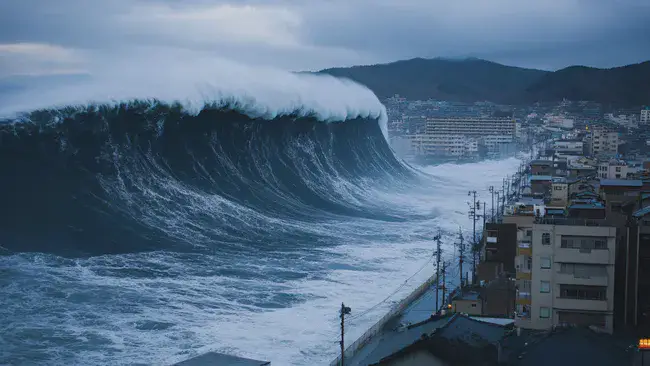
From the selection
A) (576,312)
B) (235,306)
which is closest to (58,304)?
(235,306)

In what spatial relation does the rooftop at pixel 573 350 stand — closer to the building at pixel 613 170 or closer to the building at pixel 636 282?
the building at pixel 636 282

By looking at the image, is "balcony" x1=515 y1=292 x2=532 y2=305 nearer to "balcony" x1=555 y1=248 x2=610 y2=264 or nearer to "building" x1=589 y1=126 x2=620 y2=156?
"balcony" x1=555 y1=248 x2=610 y2=264

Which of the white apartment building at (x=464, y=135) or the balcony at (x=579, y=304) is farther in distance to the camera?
the white apartment building at (x=464, y=135)

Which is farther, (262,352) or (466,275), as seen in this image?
(466,275)

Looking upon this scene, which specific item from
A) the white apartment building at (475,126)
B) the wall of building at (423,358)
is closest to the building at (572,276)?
the wall of building at (423,358)

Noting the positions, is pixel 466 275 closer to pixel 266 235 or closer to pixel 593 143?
pixel 266 235

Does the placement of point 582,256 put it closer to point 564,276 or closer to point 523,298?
point 564,276
